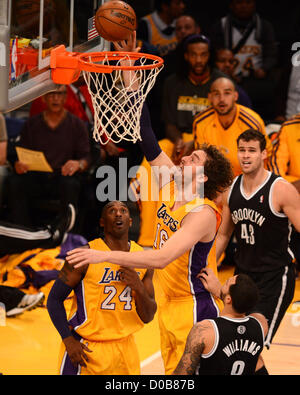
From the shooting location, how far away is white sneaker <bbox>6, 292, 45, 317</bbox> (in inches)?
261

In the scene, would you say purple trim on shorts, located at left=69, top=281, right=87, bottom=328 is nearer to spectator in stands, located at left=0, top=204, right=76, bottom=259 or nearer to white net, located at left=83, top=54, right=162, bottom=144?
white net, located at left=83, top=54, right=162, bottom=144

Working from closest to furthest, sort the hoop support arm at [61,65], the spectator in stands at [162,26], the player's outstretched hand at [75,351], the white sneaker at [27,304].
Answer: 1. the player's outstretched hand at [75,351]
2. the hoop support arm at [61,65]
3. the white sneaker at [27,304]
4. the spectator in stands at [162,26]

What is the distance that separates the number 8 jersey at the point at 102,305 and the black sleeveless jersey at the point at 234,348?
652mm

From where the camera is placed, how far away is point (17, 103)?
426cm

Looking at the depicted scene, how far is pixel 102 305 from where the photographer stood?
4.18 m

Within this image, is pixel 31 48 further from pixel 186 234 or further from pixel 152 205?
pixel 152 205

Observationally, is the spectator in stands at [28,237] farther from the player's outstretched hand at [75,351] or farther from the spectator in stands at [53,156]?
the player's outstretched hand at [75,351]

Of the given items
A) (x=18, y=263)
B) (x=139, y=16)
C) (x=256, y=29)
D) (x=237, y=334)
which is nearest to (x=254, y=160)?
(x=237, y=334)

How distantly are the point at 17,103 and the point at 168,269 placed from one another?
1337 mm

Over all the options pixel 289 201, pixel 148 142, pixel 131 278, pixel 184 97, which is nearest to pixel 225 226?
pixel 289 201

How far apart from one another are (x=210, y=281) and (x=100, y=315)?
67 centimetres

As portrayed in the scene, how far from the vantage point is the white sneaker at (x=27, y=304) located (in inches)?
261

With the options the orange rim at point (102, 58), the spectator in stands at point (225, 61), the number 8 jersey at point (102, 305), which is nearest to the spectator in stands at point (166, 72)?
the spectator in stands at point (225, 61)

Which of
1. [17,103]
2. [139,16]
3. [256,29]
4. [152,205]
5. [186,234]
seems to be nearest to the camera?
[186,234]
